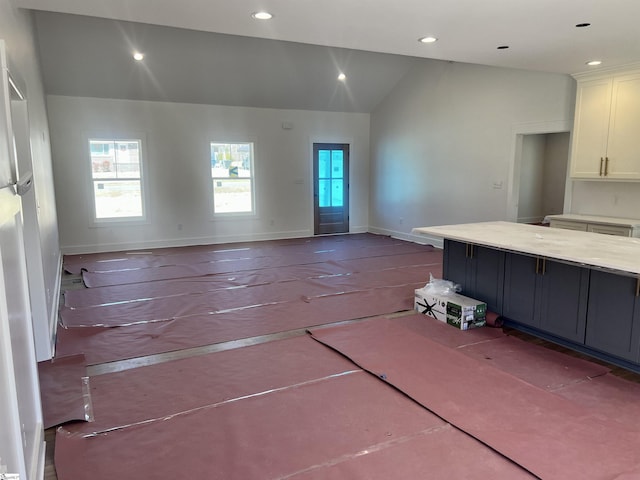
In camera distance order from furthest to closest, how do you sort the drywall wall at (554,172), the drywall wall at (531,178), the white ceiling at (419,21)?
1. the drywall wall at (531,178)
2. the drywall wall at (554,172)
3. the white ceiling at (419,21)

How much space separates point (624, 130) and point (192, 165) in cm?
676

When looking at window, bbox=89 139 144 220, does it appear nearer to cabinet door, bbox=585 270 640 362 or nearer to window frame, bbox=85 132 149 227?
window frame, bbox=85 132 149 227

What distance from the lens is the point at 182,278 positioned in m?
5.99

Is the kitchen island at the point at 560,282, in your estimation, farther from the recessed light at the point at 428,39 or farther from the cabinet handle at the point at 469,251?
the recessed light at the point at 428,39

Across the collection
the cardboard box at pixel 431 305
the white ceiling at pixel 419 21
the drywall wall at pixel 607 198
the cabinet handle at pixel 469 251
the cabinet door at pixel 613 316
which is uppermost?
the white ceiling at pixel 419 21

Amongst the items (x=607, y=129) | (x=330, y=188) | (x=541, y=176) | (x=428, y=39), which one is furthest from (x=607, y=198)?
(x=330, y=188)

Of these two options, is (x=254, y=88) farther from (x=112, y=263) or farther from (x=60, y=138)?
(x=112, y=263)

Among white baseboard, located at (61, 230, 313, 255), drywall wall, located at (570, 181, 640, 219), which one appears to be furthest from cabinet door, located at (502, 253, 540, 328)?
white baseboard, located at (61, 230, 313, 255)

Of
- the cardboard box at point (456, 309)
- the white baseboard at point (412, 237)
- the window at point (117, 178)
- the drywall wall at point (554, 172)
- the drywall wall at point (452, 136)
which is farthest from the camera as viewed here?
the drywall wall at point (554, 172)

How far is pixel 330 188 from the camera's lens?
9789 mm

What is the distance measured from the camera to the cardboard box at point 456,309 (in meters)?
4.05

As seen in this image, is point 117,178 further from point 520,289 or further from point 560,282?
point 560,282

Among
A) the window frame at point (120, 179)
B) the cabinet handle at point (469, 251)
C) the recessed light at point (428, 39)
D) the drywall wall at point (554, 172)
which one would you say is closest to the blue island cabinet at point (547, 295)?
the cabinet handle at point (469, 251)

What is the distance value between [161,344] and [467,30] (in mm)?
3814
